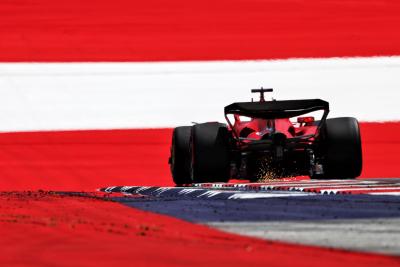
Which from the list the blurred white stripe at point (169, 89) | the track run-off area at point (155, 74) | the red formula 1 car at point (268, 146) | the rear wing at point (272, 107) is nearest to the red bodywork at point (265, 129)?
the red formula 1 car at point (268, 146)

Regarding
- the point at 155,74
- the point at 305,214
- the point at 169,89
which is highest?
the point at 155,74

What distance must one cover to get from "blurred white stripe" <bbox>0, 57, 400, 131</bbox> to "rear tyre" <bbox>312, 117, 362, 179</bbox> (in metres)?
4.51

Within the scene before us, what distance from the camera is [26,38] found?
14562 millimetres

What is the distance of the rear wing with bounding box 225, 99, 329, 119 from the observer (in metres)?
9.02

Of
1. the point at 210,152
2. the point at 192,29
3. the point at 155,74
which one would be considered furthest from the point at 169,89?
the point at 210,152

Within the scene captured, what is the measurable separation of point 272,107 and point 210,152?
65 centimetres

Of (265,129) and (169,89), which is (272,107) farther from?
(169,89)

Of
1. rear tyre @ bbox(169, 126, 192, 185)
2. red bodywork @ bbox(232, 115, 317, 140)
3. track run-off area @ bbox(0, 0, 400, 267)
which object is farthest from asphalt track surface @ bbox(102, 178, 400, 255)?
track run-off area @ bbox(0, 0, 400, 267)

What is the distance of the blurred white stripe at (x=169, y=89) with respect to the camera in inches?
547

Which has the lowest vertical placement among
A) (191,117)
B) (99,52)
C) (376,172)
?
(376,172)

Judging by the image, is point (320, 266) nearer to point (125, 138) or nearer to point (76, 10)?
point (125, 138)

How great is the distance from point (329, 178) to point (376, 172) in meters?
4.14

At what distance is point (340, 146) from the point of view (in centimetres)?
951

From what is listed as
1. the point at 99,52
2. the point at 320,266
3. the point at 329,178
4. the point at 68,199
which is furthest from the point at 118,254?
the point at 99,52
